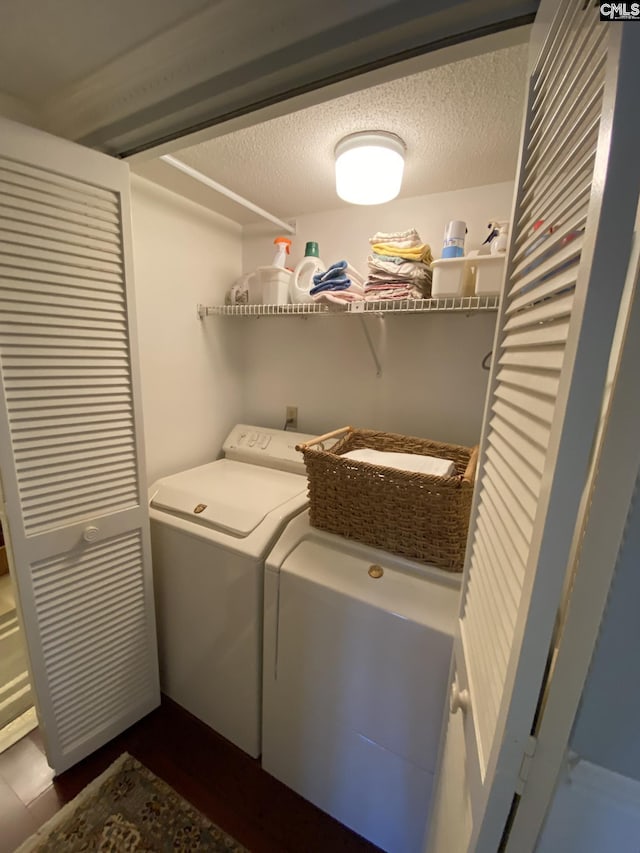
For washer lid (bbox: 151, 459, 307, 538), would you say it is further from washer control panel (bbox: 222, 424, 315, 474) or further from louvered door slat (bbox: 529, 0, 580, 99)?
louvered door slat (bbox: 529, 0, 580, 99)

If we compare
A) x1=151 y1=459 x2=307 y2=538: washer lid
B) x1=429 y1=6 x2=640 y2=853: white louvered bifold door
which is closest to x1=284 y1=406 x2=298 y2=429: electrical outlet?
x1=151 y1=459 x2=307 y2=538: washer lid

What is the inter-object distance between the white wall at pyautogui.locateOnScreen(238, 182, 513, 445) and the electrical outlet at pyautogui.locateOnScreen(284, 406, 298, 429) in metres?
0.04

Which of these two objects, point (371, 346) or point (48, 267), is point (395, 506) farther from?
point (48, 267)

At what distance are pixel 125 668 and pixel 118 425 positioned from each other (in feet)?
3.28

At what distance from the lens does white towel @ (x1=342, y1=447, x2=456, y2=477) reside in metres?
1.18

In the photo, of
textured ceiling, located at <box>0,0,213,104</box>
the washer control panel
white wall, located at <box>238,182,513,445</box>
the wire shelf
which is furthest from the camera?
the washer control panel

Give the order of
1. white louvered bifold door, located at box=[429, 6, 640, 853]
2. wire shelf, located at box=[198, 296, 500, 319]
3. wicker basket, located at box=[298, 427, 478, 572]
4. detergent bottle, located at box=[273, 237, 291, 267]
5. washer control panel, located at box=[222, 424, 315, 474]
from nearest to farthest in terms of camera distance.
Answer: white louvered bifold door, located at box=[429, 6, 640, 853] → wicker basket, located at box=[298, 427, 478, 572] → wire shelf, located at box=[198, 296, 500, 319] → detergent bottle, located at box=[273, 237, 291, 267] → washer control panel, located at box=[222, 424, 315, 474]

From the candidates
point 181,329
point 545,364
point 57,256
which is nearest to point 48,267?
point 57,256

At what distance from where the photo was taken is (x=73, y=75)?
95cm

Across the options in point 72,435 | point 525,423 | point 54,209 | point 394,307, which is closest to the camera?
point 525,423

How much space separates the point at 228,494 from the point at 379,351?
978 mm

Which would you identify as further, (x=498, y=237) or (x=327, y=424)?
(x=327, y=424)

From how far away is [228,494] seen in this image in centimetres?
153

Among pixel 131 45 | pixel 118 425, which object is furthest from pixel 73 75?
pixel 118 425
